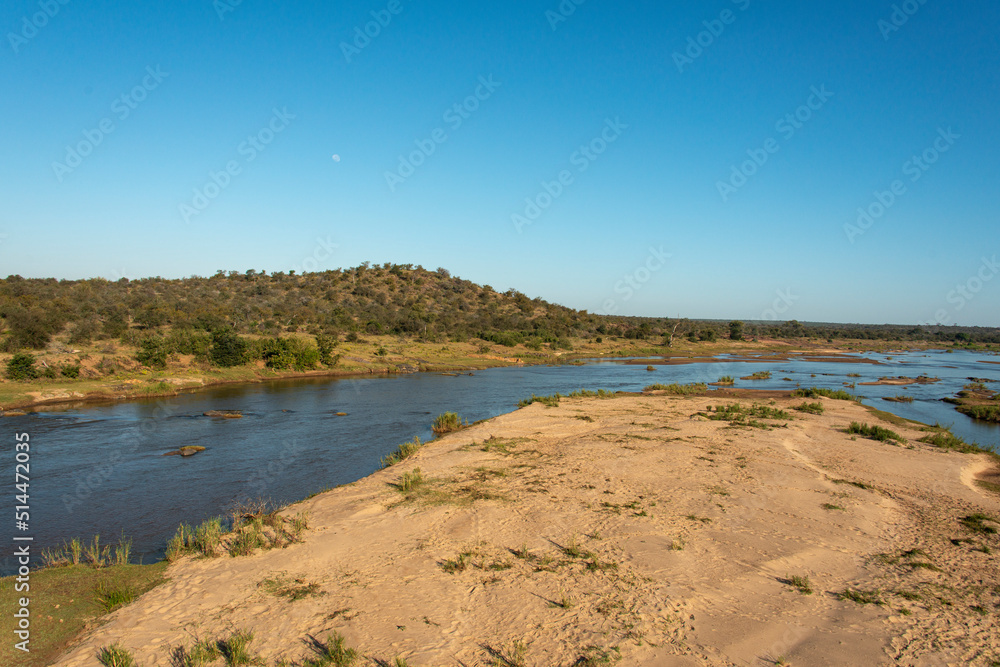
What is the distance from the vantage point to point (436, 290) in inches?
3425

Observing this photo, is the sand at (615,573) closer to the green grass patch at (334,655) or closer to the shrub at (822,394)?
the green grass patch at (334,655)

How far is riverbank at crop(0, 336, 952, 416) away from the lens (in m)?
26.2

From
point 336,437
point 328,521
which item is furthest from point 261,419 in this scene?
point 328,521

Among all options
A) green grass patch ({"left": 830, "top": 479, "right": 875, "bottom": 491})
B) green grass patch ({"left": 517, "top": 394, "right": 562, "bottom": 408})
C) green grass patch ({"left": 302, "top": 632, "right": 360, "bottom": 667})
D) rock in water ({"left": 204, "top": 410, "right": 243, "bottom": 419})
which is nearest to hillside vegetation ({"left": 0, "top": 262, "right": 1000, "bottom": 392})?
rock in water ({"left": 204, "top": 410, "right": 243, "bottom": 419})

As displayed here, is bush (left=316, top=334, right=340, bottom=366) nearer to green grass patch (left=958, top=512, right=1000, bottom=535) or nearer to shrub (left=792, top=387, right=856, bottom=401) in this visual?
shrub (left=792, top=387, right=856, bottom=401)

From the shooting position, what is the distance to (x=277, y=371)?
3644 centimetres

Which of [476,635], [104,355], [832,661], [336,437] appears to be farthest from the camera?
[104,355]

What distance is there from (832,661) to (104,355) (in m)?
37.2

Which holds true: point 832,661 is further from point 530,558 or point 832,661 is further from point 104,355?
point 104,355

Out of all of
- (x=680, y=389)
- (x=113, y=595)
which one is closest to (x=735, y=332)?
(x=680, y=389)

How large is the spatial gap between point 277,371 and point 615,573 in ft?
108

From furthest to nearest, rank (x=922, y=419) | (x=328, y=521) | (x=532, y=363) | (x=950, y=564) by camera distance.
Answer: (x=532, y=363) < (x=922, y=419) < (x=328, y=521) < (x=950, y=564)

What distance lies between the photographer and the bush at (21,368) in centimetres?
2655

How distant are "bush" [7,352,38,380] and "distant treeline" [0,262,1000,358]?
4.13 metres
